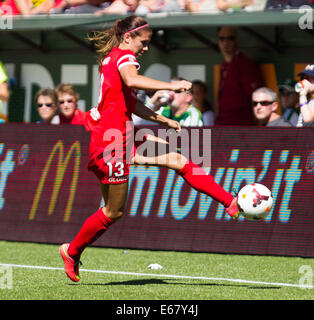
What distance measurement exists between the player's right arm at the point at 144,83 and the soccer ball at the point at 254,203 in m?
1.13

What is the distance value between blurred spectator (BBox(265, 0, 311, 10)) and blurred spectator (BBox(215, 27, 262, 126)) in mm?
681

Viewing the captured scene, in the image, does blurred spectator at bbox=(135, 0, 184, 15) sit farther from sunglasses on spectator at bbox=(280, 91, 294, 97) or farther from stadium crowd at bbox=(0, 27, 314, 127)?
sunglasses on spectator at bbox=(280, 91, 294, 97)

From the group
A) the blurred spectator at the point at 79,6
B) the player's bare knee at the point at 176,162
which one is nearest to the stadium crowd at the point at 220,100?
the blurred spectator at the point at 79,6

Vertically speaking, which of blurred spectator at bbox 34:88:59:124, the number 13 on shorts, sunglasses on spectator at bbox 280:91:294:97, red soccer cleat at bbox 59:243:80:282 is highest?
sunglasses on spectator at bbox 280:91:294:97

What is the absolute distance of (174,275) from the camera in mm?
8453

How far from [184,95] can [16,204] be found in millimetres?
2776

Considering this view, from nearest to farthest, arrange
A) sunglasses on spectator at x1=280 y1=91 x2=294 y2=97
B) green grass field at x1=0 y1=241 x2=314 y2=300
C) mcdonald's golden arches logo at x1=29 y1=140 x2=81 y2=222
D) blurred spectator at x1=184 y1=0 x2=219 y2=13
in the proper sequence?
1. green grass field at x1=0 y1=241 x2=314 y2=300
2. mcdonald's golden arches logo at x1=29 y1=140 x2=81 y2=222
3. sunglasses on spectator at x1=280 y1=91 x2=294 y2=97
4. blurred spectator at x1=184 y1=0 x2=219 y2=13

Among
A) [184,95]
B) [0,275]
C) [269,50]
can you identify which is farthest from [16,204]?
[269,50]

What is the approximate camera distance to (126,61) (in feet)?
24.2

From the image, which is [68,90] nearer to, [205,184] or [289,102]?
[289,102]

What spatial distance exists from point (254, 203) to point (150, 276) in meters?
1.57

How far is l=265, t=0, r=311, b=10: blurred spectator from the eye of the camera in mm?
11875

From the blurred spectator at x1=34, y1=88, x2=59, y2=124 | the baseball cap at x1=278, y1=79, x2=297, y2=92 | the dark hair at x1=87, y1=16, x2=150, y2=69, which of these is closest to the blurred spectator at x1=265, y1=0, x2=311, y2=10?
the baseball cap at x1=278, y1=79, x2=297, y2=92

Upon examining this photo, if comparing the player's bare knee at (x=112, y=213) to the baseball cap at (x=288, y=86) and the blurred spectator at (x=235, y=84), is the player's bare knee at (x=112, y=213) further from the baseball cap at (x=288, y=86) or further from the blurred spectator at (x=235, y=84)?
the blurred spectator at (x=235, y=84)
